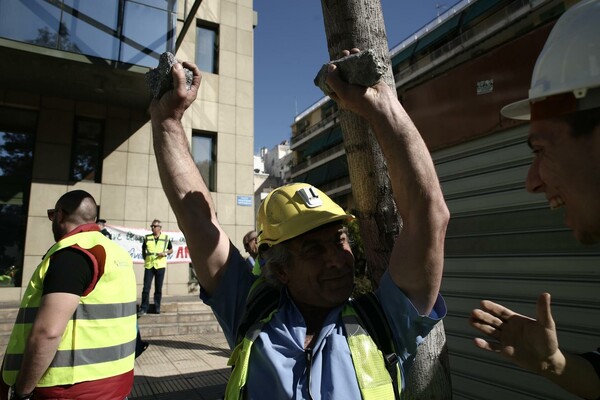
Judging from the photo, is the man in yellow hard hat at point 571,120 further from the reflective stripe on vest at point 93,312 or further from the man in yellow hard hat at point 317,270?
the reflective stripe on vest at point 93,312

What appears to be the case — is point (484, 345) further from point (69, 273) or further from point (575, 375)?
point (69, 273)

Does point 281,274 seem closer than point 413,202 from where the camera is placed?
No

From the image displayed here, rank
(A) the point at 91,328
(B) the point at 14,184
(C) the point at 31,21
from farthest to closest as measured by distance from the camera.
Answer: (B) the point at 14,184, (C) the point at 31,21, (A) the point at 91,328

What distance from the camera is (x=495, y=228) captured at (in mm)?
3322

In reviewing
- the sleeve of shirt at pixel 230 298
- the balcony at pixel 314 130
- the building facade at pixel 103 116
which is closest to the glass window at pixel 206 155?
the building facade at pixel 103 116

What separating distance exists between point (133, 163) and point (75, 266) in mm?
9493

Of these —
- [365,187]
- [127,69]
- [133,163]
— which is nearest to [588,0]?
[365,187]

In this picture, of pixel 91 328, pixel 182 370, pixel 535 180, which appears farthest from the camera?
pixel 182 370

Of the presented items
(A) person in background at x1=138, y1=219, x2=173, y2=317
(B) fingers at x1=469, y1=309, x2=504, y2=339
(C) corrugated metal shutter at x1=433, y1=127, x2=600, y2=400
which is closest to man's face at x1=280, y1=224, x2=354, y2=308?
(B) fingers at x1=469, y1=309, x2=504, y2=339

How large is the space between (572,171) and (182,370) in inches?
230

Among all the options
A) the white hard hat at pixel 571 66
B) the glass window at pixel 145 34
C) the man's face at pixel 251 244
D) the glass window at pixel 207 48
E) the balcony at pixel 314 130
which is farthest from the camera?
the balcony at pixel 314 130

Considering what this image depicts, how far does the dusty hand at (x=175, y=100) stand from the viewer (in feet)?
5.31

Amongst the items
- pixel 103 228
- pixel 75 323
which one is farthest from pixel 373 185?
pixel 103 228

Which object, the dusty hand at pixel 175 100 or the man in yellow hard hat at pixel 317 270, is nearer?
the man in yellow hard hat at pixel 317 270
